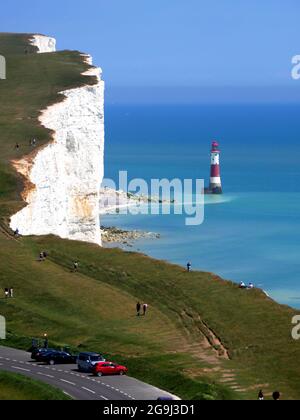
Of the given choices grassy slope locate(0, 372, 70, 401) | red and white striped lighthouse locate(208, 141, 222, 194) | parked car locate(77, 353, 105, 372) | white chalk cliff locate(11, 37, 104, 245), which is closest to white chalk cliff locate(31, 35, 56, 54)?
red and white striped lighthouse locate(208, 141, 222, 194)

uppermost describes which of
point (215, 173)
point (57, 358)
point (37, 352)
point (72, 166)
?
point (215, 173)

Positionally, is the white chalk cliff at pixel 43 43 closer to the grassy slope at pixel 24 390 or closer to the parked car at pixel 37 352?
the parked car at pixel 37 352

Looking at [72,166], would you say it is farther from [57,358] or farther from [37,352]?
[57,358]

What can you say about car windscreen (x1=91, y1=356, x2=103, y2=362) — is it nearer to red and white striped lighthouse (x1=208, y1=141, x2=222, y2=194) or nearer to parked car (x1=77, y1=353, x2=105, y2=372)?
parked car (x1=77, y1=353, x2=105, y2=372)

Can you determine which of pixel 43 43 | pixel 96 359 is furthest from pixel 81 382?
pixel 43 43

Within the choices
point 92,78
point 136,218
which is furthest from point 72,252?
point 136,218

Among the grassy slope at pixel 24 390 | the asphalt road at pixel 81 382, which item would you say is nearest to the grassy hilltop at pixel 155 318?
the asphalt road at pixel 81 382
